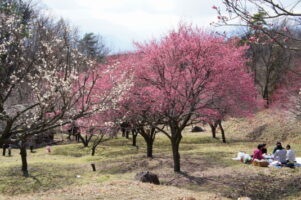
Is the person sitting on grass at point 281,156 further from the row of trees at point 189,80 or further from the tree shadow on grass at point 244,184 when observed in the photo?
the row of trees at point 189,80

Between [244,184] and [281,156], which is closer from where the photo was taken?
[244,184]

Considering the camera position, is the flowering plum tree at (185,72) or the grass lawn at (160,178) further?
the flowering plum tree at (185,72)

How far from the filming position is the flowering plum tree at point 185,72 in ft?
60.4

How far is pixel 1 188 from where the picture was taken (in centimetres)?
1736

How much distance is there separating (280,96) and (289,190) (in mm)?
28618

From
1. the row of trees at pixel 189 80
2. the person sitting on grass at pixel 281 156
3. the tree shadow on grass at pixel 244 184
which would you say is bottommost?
A: the tree shadow on grass at pixel 244 184

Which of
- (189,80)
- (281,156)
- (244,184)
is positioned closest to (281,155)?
(281,156)

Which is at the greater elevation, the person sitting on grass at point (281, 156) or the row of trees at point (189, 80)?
the row of trees at point (189, 80)

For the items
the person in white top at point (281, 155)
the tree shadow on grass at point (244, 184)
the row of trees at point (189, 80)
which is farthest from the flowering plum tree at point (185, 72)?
the person in white top at point (281, 155)

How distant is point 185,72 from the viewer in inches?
747

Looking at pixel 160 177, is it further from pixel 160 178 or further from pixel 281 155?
pixel 281 155

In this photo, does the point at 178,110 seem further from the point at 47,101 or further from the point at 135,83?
the point at 47,101

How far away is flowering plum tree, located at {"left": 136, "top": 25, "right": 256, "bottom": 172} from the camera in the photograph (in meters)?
18.4

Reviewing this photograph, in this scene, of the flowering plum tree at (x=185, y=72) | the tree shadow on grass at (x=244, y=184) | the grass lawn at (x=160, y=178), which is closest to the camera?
the grass lawn at (x=160, y=178)
